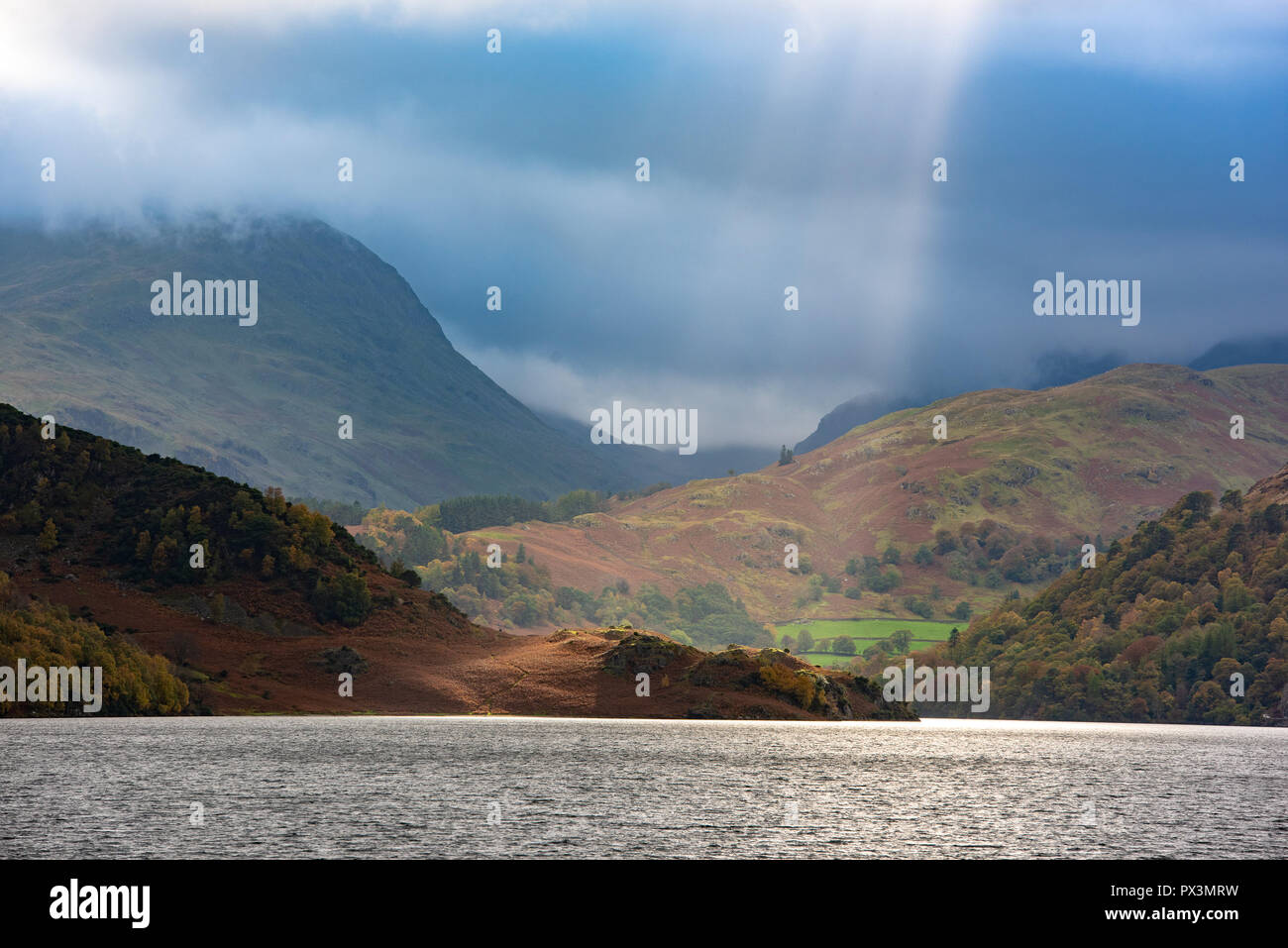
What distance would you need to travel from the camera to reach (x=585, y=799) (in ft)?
320

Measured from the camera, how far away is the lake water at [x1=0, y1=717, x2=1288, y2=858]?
73.3m

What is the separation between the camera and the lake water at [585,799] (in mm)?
73312

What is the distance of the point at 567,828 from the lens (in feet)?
265

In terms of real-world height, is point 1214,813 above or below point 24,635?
below
